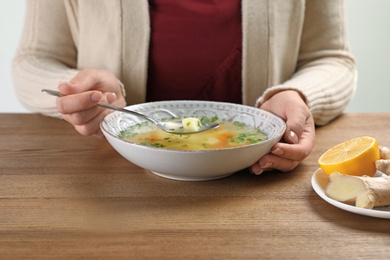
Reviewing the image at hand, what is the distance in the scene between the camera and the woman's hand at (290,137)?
0.92 meters

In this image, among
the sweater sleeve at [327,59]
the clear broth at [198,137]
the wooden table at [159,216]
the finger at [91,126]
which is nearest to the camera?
the wooden table at [159,216]

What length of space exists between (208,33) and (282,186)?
0.59 m

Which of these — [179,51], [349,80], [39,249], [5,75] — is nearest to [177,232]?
[39,249]

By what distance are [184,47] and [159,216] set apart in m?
0.68

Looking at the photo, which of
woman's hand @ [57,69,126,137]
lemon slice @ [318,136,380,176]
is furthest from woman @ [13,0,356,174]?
lemon slice @ [318,136,380,176]

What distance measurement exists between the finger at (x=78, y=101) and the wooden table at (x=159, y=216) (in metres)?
0.10

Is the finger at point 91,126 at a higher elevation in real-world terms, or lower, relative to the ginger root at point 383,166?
lower

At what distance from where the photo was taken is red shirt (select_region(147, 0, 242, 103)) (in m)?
1.36

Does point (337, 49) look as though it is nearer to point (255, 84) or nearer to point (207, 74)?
point (255, 84)

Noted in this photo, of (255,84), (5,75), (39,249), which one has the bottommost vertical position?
(5,75)

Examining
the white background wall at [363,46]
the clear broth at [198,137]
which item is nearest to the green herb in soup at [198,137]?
the clear broth at [198,137]

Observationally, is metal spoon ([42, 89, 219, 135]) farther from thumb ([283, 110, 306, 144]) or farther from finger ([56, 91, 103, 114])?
thumb ([283, 110, 306, 144])

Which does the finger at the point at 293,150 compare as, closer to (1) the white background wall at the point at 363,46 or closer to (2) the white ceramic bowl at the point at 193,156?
(2) the white ceramic bowl at the point at 193,156

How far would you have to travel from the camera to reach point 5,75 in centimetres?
279
